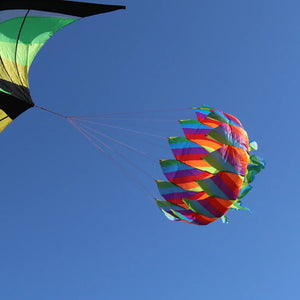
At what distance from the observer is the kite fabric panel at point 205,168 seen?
9398 mm

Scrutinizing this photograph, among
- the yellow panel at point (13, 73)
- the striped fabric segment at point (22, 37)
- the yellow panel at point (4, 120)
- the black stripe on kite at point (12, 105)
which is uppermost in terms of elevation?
the striped fabric segment at point (22, 37)

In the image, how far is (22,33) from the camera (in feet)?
27.2

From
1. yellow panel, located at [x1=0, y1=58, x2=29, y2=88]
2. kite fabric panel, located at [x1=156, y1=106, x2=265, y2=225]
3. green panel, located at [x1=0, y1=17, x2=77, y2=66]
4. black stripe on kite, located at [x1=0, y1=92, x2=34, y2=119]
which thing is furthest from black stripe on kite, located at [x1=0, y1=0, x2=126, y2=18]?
kite fabric panel, located at [x1=156, y1=106, x2=265, y2=225]

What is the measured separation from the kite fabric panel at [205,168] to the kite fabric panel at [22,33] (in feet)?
12.0

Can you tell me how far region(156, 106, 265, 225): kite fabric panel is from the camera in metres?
9.40

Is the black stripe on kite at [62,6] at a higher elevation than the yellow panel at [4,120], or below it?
higher

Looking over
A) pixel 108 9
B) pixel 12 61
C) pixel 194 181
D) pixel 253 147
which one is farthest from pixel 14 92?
pixel 253 147

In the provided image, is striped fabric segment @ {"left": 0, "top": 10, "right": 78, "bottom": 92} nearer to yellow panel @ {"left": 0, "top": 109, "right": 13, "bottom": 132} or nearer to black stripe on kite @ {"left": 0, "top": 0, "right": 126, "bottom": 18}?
black stripe on kite @ {"left": 0, "top": 0, "right": 126, "bottom": 18}

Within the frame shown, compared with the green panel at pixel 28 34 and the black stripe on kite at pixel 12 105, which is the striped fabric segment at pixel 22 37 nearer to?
the green panel at pixel 28 34

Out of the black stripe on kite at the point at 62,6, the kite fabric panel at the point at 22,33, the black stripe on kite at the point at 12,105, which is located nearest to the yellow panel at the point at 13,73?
the kite fabric panel at the point at 22,33

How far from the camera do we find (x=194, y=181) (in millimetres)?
9852

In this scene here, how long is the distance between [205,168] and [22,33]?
5.10 m

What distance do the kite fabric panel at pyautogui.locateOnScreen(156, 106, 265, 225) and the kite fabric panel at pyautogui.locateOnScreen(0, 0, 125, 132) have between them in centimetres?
367

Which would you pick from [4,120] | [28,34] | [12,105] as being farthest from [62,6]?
[4,120]
